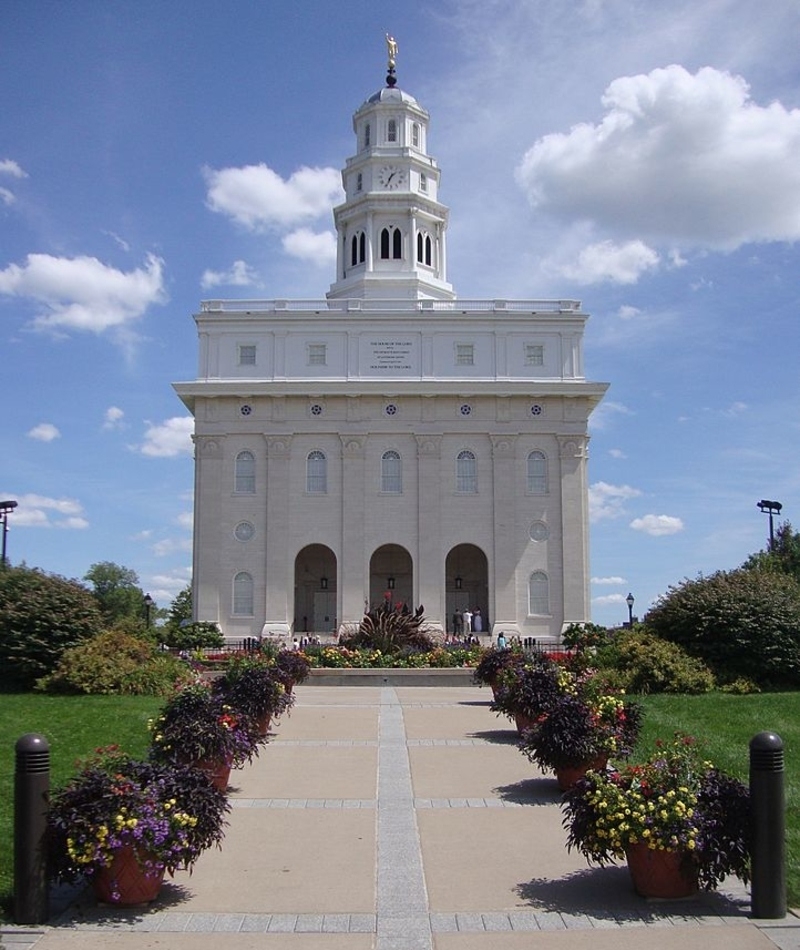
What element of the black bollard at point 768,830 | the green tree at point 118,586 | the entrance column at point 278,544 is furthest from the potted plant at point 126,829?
the green tree at point 118,586

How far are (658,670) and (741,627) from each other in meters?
2.43

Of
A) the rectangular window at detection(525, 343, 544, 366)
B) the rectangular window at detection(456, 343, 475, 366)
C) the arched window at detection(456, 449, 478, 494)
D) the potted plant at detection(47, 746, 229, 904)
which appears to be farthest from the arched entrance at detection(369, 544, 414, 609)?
the potted plant at detection(47, 746, 229, 904)

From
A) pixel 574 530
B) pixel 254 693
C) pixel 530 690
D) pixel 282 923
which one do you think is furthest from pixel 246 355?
pixel 282 923

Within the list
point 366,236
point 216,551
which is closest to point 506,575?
point 216,551

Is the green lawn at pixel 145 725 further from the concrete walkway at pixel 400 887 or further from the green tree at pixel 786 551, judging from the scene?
the green tree at pixel 786 551

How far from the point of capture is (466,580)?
194 ft

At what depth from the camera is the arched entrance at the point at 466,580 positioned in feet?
191

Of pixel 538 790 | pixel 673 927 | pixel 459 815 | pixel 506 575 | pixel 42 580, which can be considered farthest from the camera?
pixel 506 575

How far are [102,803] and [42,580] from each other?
19.4 meters

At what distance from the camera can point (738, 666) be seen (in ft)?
81.1

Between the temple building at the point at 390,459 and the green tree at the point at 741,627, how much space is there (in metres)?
28.3

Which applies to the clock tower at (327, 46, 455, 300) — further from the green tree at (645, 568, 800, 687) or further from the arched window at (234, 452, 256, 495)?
the green tree at (645, 568, 800, 687)

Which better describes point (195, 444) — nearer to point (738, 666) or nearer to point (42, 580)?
point (42, 580)

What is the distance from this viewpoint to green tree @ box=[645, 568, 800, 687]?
24.5m
